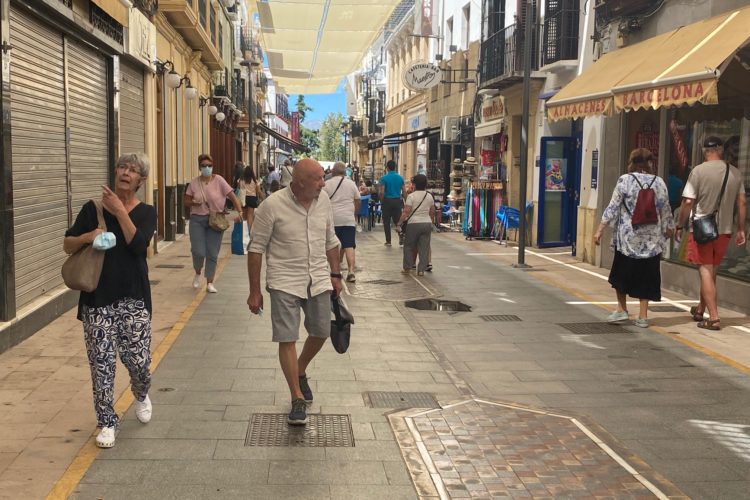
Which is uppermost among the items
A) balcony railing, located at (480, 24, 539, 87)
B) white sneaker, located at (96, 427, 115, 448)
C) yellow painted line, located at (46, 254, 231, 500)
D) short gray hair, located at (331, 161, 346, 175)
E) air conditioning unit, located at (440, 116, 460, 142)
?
balcony railing, located at (480, 24, 539, 87)

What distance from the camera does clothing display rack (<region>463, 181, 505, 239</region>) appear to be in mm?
19906

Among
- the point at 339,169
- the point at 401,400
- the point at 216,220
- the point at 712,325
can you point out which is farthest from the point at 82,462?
the point at 339,169

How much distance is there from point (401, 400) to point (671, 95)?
546cm

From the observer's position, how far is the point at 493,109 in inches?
862

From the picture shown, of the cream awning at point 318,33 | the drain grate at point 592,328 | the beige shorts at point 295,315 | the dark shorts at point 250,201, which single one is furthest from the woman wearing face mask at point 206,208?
the cream awning at point 318,33

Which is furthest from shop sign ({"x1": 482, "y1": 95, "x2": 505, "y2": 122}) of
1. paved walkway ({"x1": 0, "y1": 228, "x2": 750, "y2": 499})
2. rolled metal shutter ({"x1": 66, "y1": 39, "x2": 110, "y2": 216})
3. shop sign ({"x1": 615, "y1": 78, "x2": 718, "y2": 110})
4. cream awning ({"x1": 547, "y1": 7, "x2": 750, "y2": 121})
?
paved walkway ({"x1": 0, "y1": 228, "x2": 750, "y2": 499})

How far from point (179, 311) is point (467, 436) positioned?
503cm

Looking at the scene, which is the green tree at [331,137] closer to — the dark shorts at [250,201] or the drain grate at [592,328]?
the dark shorts at [250,201]

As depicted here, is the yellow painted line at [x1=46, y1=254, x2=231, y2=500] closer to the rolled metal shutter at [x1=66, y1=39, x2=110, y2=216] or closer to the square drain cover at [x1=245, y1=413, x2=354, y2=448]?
the square drain cover at [x1=245, y1=413, x2=354, y2=448]

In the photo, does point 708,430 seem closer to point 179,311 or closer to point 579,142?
point 179,311

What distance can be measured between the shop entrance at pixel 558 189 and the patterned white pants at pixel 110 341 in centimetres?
1375

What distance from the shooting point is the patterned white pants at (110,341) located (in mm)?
4789

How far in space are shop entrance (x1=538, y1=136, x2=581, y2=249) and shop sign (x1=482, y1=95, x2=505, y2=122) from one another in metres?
3.34

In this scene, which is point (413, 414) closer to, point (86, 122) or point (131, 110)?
point (86, 122)
